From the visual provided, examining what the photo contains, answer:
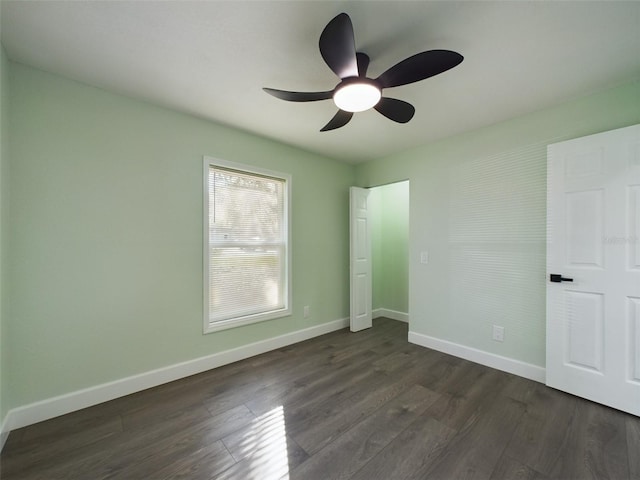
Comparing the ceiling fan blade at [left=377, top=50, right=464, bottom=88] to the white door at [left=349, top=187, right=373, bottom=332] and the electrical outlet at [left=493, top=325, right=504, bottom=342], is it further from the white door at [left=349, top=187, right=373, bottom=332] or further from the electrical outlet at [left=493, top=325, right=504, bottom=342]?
the electrical outlet at [left=493, top=325, right=504, bottom=342]

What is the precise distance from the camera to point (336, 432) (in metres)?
1.67

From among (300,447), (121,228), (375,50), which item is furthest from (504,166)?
(121,228)

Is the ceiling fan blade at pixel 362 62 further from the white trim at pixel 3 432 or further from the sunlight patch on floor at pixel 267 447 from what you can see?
the white trim at pixel 3 432

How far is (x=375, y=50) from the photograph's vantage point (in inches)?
62.6

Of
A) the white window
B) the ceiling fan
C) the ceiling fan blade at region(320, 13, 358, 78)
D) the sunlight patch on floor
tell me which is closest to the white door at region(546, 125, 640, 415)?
the ceiling fan

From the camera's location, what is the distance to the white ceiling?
4.36ft

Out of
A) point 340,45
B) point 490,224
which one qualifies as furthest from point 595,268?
point 340,45

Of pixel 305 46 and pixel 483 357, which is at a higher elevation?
pixel 305 46

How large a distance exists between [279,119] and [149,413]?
8.67ft

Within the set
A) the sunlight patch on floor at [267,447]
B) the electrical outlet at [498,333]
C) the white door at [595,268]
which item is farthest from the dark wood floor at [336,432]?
the electrical outlet at [498,333]

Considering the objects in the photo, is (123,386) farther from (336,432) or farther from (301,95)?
(301,95)

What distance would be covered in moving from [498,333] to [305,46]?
2.97m

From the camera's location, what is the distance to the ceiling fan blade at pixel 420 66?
50.1 inches

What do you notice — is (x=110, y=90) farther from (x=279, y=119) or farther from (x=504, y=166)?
(x=504, y=166)
